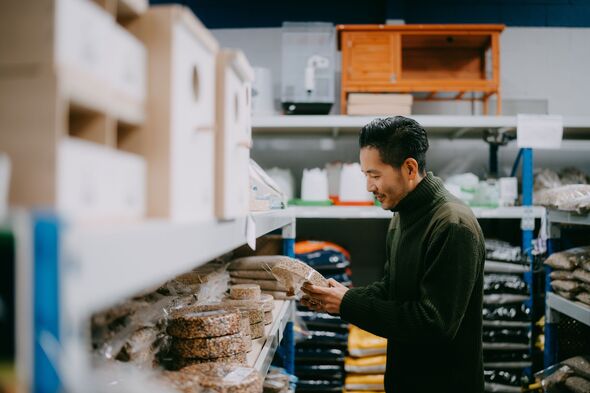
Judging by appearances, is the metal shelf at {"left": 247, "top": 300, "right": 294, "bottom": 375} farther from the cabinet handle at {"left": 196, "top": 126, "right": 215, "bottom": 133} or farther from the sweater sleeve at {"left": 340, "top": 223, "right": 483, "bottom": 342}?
the cabinet handle at {"left": 196, "top": 126, "right": 215, "bottom": 133}

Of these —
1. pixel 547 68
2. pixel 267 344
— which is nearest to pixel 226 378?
pixel 267 344

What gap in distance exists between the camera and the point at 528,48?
4070 millimetres

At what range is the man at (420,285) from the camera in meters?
1.75

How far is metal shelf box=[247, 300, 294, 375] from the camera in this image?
1.56 m

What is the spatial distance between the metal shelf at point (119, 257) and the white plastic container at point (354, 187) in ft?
8.61

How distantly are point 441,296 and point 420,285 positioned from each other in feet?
0.34

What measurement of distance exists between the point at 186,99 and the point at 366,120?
255 centimetres

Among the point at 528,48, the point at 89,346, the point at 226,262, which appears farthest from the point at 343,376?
the point at 528,48

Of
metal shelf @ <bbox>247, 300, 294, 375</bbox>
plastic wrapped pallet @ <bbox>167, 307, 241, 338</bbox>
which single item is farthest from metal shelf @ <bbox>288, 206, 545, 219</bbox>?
plastic wrapped pallet @ <bbox>167, 307, 241, 338</bbox>

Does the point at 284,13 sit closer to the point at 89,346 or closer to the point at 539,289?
the point at 539,289

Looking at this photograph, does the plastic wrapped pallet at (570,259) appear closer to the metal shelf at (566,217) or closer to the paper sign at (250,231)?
the metal shelf at (566,217)

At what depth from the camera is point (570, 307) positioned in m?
2.68

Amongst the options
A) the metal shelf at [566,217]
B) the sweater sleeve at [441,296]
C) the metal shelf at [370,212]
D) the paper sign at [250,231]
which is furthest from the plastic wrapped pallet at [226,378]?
the metal shelf at [566,217]

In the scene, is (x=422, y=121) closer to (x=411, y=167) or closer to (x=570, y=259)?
(x=570, y=259)
